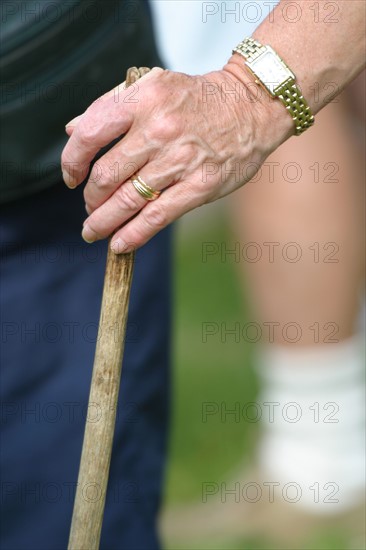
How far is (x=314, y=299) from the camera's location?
2426 millimetres

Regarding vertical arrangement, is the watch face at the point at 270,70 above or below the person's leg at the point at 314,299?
below

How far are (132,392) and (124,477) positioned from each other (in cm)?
15

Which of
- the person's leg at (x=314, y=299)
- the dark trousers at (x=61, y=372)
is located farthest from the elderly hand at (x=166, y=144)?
the person's leg at (x=314, y=299)

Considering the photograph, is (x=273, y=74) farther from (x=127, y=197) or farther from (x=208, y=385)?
(x=208, y=385)

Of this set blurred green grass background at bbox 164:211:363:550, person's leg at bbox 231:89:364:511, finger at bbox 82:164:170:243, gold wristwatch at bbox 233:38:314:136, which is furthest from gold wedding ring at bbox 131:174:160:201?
blurred green grass background at bbox 164:211:363:550

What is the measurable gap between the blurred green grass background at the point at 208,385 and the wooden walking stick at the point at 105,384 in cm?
120

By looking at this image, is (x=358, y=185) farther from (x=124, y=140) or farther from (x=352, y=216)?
(x=124, y=140)

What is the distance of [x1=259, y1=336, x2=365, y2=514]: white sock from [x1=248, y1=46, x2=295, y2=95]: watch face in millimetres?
1177

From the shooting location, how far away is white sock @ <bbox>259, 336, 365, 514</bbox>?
2383 mm

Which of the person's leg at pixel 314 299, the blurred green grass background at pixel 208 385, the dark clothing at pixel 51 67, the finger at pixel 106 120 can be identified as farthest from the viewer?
the blurred green grass background at pixel 208 385

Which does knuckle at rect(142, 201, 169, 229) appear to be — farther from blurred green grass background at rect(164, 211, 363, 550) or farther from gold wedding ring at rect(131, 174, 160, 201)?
blurred green grass background at rect(164, 211, 363, 550)

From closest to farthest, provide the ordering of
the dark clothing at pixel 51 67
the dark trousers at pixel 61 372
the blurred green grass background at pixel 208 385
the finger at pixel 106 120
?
the finger at pixel 106 120
the dark clothing at pixel 51 67
the dark trousers at pixel 61 372
the blurred green grass background at pixel 208 385

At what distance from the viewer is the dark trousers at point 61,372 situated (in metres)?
1.59

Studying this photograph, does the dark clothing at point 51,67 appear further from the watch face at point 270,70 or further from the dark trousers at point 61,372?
the watch face at point 270,70
